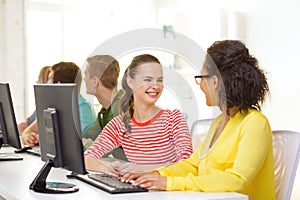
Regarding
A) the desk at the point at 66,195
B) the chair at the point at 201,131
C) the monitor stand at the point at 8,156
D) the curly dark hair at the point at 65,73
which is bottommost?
the monitor stand at the point at 8,156

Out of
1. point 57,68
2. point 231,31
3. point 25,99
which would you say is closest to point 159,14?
point 231,31

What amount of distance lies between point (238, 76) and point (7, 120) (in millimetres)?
1349

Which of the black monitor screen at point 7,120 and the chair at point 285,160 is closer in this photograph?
the chair at point 285,160

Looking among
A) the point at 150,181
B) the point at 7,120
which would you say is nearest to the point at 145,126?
the point at 150,181

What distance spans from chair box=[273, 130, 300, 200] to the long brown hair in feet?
2.04

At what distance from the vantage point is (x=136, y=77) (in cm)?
216

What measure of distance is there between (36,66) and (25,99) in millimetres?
349

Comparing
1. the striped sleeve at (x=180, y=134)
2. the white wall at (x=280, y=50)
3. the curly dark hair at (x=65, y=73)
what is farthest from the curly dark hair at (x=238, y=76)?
the white wall at (x=280, y=50)

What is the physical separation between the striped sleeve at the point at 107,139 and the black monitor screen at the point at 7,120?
0.62 meters

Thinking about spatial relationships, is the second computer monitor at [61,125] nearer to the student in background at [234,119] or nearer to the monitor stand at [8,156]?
the student in background at [234,119]

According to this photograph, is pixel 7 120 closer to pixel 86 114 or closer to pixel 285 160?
pixel 86 114

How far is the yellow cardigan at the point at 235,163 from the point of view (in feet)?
6.33

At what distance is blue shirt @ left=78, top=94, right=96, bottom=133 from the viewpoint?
227 centimetres

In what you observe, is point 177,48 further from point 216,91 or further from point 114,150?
point 114,150
